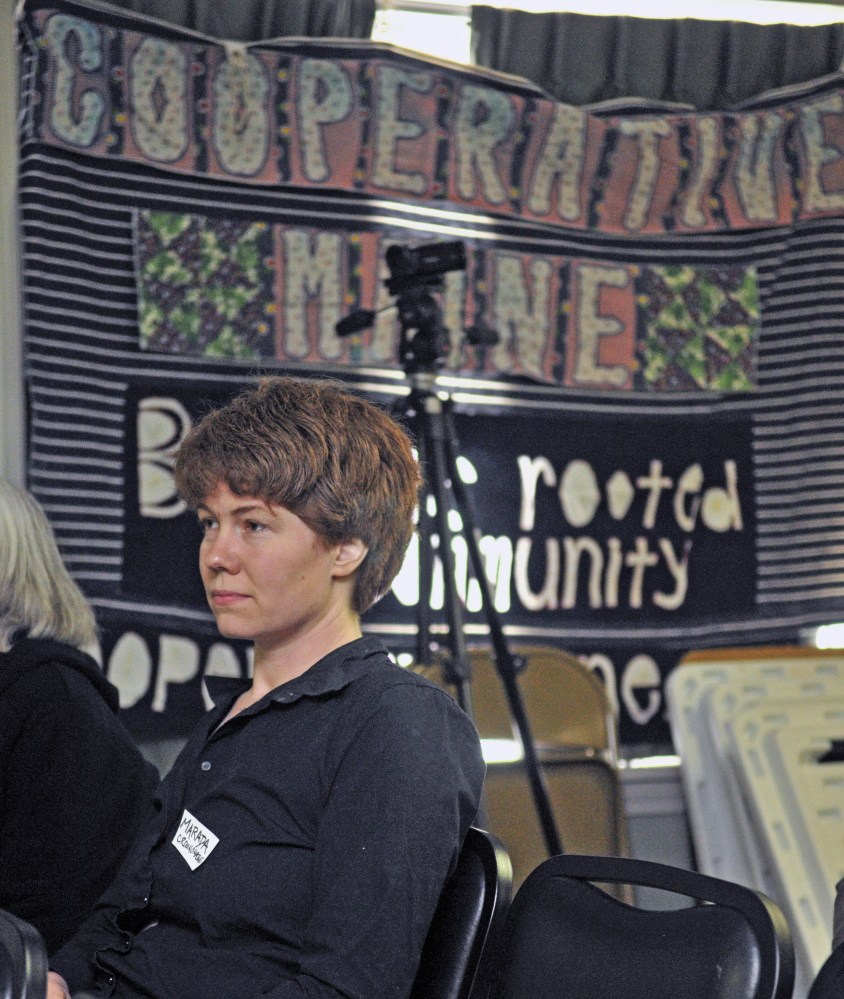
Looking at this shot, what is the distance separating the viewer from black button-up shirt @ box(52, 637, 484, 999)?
3.82 feet

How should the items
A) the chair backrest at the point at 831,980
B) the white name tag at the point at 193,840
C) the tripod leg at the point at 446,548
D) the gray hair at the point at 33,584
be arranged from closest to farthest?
the chair backrest at the point at 831,980
the white name tag at the point at 193,840
the gray hair at the point at 33,584
the tripod leg at the point at 446,548

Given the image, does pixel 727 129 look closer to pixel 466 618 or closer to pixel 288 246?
pixel 288 246

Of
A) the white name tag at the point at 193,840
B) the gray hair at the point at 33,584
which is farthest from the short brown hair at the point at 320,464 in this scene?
the gray hair at the point at 33,584

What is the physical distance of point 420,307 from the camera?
275 cm

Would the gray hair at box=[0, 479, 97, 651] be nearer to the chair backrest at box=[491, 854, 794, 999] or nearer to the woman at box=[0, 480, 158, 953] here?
the woman at box=[0, 480, 158, 953]

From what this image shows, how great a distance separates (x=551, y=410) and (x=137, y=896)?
2.17m

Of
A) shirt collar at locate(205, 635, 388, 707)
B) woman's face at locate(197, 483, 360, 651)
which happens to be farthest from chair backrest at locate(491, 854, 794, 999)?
woman's face at locate(197, 483, 360, 651)

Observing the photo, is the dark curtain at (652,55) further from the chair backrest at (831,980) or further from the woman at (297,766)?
the chair backrest at (831,980)

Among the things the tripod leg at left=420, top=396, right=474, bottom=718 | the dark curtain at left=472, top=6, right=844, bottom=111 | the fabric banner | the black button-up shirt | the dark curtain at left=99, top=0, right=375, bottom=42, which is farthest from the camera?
the dark curtain at left=472, top=6, right=844, bottom=111

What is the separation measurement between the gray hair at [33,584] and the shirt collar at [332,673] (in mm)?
706

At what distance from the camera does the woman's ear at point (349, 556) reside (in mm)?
1406

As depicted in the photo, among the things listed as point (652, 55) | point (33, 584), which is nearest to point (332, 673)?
point (33, 584)

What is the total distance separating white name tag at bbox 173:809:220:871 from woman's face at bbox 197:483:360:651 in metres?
0.20

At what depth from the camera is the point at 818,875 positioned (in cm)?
277
